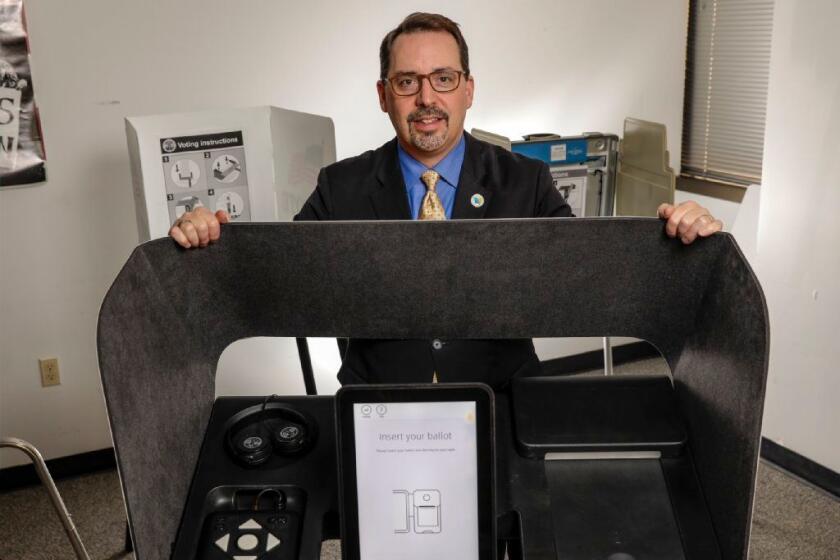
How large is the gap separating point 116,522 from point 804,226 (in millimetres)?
2278

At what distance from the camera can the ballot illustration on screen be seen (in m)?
0.91

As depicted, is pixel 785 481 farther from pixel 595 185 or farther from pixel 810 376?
pixel 595 185

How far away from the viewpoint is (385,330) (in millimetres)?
1104

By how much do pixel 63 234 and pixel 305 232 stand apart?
5.70 feet

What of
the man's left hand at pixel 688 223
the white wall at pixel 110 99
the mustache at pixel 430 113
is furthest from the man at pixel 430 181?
the white wall at pixel 110 99

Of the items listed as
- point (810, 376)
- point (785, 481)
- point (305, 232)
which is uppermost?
point (305, 232)

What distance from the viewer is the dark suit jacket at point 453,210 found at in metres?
1.43

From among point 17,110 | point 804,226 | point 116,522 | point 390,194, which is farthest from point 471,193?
point 116,522

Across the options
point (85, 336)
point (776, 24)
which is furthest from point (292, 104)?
point (776, 24)

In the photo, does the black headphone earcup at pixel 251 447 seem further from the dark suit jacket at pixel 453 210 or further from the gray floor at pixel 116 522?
the gray floor at pixel 116 522

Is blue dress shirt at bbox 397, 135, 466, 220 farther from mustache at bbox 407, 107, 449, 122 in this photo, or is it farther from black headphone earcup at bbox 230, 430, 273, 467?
black headphone earcup at bbox 230, 430, 273, 467

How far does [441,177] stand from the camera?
5.36ft

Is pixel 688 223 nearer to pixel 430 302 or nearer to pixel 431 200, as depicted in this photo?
pixel 430 302

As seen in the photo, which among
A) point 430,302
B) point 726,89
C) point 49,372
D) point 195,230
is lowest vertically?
point 49,372
